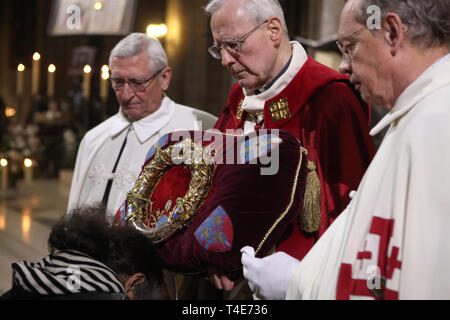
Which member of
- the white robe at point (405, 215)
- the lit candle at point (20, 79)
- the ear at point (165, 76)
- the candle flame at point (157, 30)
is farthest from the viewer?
the candle flame at point (157, 30)

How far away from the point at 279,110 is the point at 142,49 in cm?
112

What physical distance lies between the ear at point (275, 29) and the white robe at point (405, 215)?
48.7 inches

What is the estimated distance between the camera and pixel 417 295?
158 cm

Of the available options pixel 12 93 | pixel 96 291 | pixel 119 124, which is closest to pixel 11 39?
pixel 12 93

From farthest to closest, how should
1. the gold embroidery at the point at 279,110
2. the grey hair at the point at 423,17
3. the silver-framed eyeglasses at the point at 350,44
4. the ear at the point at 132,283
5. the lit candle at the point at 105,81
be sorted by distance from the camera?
the lit candle at the point at 105,81 → the gold embroidery at the point at 279,110 → the ear at the point at 132,283 → the silver-framed eyeglasses at the point at 350,44 → the grey hair at the point at 423,17

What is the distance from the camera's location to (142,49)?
3658 millimetres

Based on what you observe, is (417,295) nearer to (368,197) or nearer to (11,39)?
(368,197)

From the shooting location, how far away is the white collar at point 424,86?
166 cm

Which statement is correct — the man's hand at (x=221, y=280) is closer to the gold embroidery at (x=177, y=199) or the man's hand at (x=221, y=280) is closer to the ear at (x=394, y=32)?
the gold embroidery at (x=177, y=199)

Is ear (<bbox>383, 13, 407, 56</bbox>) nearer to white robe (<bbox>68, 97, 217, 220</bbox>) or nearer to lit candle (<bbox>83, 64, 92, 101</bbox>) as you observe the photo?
white robe (<bbox>68, 97, 217, 220</bbox>)

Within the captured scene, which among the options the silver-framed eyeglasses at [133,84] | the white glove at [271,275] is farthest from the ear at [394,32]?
the silver-framed eyeglasses at [133,84]

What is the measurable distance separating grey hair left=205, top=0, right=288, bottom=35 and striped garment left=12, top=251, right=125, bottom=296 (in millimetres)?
1455

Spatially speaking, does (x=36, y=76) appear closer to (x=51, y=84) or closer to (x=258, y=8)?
(x=51, y=84)
